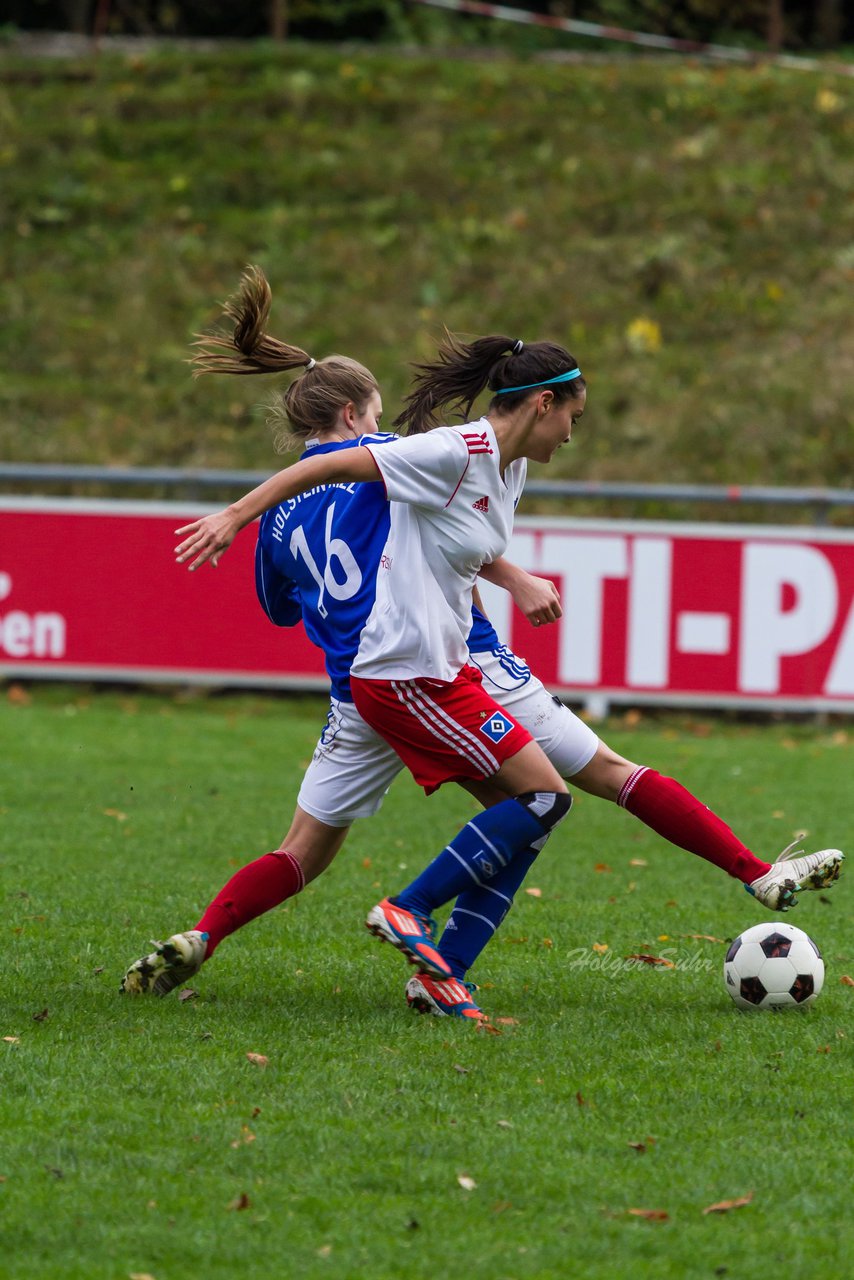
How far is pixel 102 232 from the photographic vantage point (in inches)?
762

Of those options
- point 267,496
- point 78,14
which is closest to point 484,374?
point 267,496

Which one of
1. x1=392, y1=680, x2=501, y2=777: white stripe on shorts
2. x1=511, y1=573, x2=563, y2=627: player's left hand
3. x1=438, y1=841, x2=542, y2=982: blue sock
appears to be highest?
x1=511, y1=573, x2=563, y2=627: player's left hand

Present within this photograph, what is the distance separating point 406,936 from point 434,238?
1510 centimetres

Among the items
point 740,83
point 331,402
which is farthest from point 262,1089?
point 740,83

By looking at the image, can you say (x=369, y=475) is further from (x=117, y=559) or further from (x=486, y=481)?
(x=117, y=559)

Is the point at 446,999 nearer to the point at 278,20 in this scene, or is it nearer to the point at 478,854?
the point at 478,854

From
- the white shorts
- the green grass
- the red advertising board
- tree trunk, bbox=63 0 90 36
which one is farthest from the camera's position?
tree trunk, bbox=63 0 90 36

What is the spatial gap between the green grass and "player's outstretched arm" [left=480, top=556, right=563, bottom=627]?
1177 millimetres

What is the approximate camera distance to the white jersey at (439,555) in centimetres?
459

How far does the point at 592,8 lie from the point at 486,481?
2092 cm

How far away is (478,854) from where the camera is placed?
4.85m

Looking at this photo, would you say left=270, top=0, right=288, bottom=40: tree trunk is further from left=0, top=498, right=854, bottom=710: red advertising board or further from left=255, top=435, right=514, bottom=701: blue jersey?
left=255, top=435, right=514, bottom=701: blue jersey

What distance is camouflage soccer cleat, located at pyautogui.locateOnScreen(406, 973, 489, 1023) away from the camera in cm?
485

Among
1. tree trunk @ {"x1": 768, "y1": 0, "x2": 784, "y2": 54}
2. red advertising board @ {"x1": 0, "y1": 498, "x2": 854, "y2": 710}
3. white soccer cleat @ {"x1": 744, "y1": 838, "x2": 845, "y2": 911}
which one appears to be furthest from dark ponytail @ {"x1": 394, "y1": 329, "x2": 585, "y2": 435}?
tree trunk @ {"x1": 768, "y1": 0, "x2": 784, "y2": 54}
